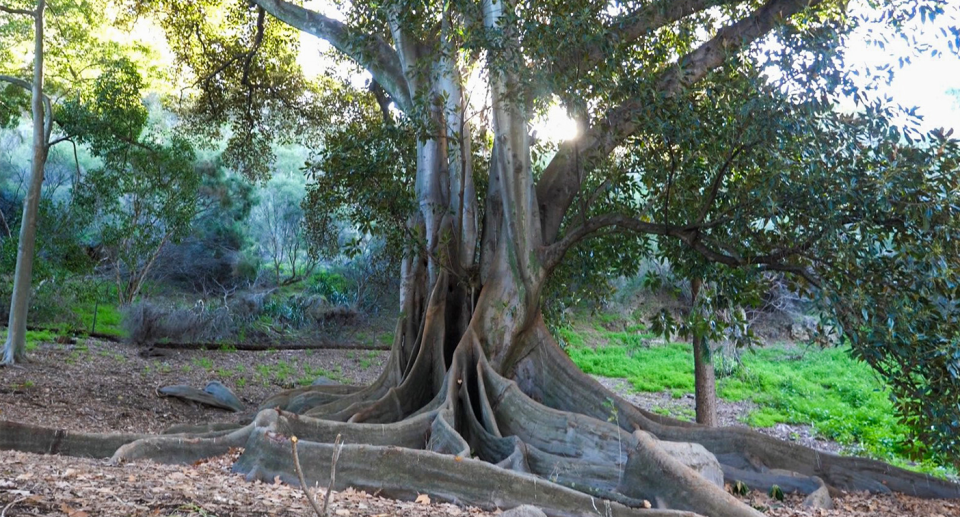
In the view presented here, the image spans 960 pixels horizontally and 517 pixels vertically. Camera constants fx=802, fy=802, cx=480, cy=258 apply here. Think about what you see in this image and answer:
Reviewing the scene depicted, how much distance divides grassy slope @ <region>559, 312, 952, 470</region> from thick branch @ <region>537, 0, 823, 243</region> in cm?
457

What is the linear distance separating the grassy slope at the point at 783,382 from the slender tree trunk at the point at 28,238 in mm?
9209

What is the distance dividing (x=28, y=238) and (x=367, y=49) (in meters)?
7.00

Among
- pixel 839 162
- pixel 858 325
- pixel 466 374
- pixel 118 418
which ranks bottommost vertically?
pixel 118 418

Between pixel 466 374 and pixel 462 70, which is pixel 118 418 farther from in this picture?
pixel 462 70

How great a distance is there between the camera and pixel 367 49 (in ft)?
35.4

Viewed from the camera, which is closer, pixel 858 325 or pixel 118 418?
pixel 858 325

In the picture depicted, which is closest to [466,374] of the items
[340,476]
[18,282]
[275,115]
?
[340,476]

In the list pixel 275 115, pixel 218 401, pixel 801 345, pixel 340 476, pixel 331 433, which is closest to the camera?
pixel 340 476

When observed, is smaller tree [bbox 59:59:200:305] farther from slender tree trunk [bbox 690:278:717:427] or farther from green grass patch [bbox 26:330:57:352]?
slender tree trunk [bbox 690:278:717:427]

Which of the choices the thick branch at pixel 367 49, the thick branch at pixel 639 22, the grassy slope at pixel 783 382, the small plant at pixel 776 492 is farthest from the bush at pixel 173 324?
the small plant at pixel 776 492

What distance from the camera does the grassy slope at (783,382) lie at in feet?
48.2

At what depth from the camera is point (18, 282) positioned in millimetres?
13336

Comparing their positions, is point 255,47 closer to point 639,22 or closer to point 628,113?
point 639,22

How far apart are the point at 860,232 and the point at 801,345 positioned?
17.6 metres
